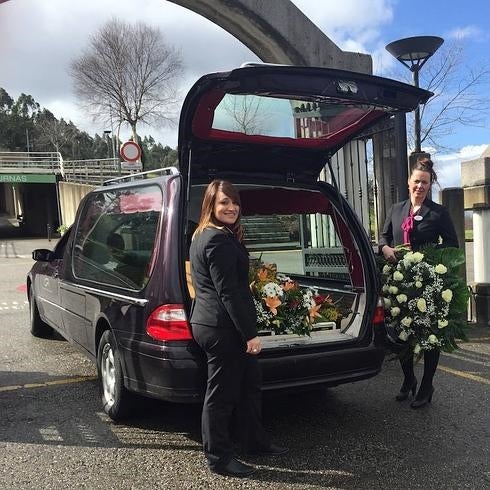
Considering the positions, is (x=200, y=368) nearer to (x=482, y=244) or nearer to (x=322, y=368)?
(x=322, y=368)

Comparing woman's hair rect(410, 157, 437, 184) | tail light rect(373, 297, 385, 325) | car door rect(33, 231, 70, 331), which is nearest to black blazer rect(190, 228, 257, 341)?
tail light rect(373, 297, 385, 325)

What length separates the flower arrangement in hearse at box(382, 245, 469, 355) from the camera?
13.8 ft

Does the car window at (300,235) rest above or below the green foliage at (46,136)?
below

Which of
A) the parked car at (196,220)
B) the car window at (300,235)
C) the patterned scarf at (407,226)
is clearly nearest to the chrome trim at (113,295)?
the parked car at (196,220)

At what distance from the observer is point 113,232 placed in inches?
177

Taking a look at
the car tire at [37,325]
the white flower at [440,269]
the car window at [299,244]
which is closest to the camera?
the white flower at [440,269]

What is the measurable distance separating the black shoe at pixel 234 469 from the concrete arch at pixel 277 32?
251 inches

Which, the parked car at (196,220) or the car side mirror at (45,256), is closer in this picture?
the parked car at (196,220)

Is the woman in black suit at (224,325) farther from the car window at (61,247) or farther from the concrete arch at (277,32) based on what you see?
the concrete arch at (277,32)

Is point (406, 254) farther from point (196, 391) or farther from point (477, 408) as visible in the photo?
point (196, 391)

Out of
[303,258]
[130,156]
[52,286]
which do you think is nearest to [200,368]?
[52,286]

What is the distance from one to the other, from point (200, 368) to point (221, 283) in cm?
61

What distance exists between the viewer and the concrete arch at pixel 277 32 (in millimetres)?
8008

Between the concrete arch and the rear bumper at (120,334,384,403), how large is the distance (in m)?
5.55
